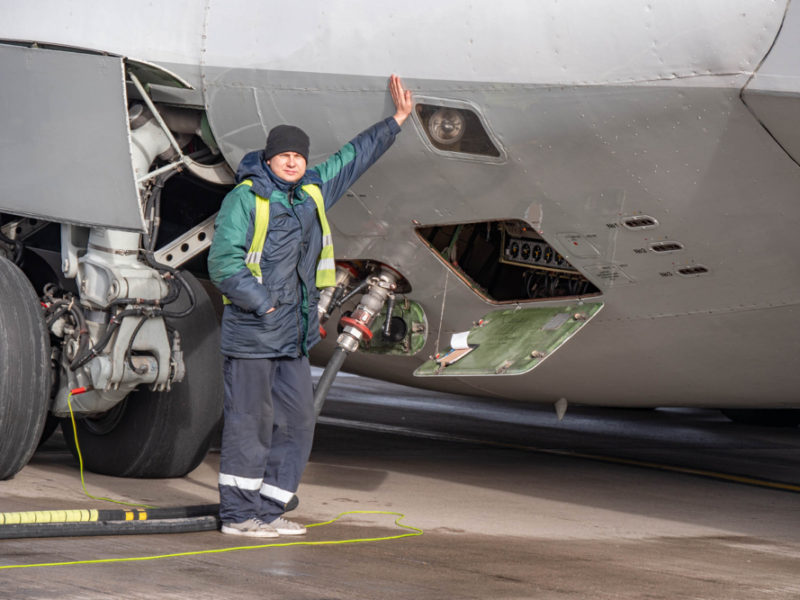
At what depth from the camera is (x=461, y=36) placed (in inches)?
216

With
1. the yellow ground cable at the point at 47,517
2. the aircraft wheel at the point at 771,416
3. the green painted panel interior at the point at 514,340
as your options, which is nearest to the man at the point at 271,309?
the yellow ground cable at the point at 47,517

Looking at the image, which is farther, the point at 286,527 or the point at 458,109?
the point at 458,109

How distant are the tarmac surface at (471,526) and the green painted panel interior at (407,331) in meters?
0.75

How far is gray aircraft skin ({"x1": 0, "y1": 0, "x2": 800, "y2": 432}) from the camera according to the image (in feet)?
16.9

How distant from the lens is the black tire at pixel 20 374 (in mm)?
6387

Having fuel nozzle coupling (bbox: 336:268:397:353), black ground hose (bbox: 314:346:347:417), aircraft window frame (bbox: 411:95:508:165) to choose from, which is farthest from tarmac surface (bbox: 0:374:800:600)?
aircraft window frame (bbox: 411:95:508:165)

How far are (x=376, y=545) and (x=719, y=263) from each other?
6.41ft

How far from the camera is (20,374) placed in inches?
253

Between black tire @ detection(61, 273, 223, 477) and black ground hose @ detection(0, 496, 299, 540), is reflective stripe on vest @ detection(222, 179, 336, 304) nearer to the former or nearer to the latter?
black ground hose @ detection(0, 496, 299, 540)

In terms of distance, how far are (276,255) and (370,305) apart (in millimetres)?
1167

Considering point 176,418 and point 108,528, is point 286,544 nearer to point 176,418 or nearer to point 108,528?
point 108,528

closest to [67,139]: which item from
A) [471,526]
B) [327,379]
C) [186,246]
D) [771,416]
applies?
[186,246]

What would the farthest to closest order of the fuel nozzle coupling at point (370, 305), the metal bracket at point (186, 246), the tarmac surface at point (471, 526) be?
the metal bracket at point (186, 246), the fuel nozzle coupling at point (370, 305), the tarmac surface at point (471, 526)

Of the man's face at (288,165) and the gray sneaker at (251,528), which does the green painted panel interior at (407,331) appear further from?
the gray sneaker at (251,528)
